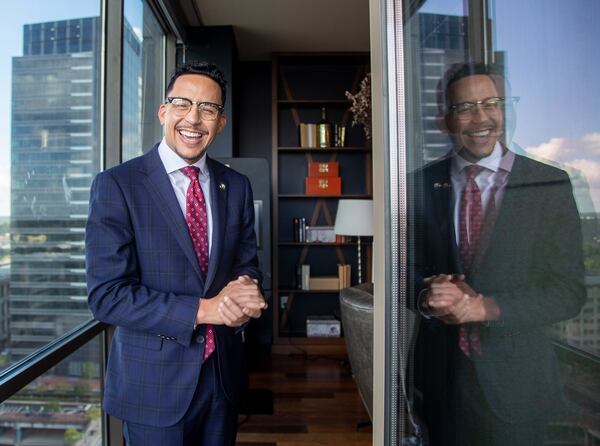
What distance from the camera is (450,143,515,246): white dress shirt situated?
71 cm

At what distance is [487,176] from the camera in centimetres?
74

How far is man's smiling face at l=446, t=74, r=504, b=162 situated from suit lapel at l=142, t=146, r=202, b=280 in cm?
75

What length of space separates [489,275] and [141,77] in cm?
267

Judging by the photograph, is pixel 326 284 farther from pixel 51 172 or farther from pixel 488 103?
pixel 488 103

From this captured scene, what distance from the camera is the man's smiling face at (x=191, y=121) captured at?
1.22m

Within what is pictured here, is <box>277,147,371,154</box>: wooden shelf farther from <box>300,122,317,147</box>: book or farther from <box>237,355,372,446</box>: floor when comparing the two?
<box>237,355,372,446</box>: floor

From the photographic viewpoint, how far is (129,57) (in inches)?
96.1

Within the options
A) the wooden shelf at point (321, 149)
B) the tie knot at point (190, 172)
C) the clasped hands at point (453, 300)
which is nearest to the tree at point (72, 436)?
the tie knot at point (190, 172)

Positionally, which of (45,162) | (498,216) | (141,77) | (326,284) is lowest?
(326,284)

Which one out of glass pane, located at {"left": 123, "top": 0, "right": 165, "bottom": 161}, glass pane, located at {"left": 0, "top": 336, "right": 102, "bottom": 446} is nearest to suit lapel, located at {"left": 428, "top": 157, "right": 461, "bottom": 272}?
glass pane, located at {"left": 0, "top": 336, "right": 102, "bottom": 446}

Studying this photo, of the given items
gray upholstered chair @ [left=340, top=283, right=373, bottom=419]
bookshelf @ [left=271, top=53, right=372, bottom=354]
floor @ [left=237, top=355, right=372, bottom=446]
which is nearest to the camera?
gray upholstered chair @ [left=340, top=283, right=373, bottom=419]

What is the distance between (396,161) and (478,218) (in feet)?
0.71

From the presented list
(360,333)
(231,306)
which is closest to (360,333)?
(360,333)

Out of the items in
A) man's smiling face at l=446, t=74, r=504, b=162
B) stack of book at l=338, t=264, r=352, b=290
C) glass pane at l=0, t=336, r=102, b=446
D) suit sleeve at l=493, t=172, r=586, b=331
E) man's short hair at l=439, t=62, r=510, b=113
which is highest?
man's short hair at l=439, t=62, r=510, b=113
